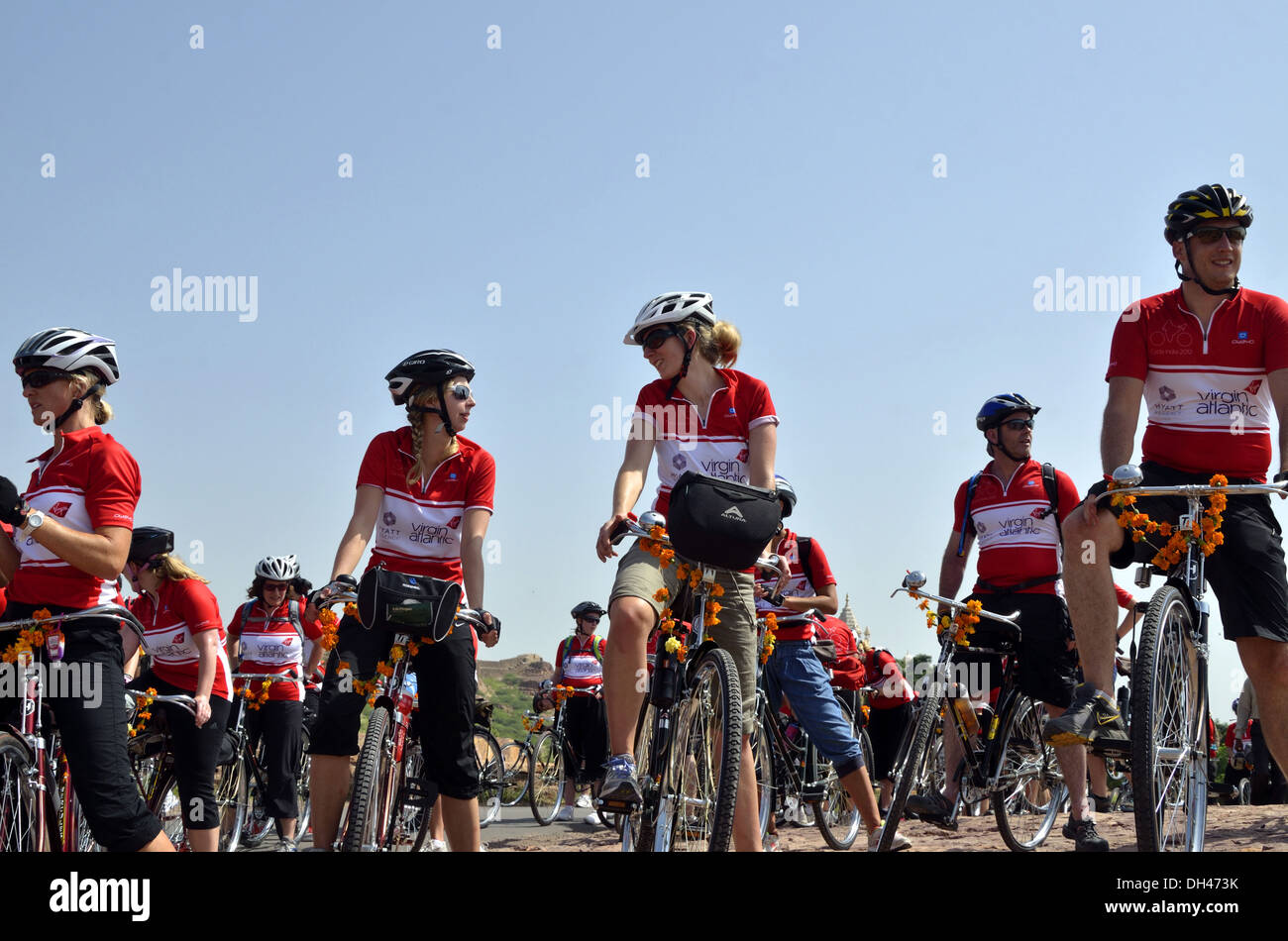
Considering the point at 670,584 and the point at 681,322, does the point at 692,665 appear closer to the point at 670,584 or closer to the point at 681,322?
the point at 670,584

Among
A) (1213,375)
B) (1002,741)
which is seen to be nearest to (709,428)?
(1213,375)

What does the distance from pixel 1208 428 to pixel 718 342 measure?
81.7 inches

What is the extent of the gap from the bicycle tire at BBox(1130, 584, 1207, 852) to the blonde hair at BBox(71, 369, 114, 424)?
13.8ft

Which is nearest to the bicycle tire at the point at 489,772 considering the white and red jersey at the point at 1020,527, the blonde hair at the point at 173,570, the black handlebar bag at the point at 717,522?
the blonde hair at the point at 173,570

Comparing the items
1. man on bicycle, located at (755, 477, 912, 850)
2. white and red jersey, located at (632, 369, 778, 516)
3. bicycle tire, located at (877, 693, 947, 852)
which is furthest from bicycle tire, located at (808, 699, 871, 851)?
white and red jersey, located at (632, 369, 778, 516)

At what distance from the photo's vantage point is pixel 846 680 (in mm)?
11305

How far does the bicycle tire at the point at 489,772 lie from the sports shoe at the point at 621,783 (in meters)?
8.77

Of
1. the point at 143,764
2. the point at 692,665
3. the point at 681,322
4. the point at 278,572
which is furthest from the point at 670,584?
the point at 278,572

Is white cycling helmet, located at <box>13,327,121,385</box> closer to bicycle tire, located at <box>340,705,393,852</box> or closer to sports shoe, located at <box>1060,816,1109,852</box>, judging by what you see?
bicycle tire, located at <box>340,705,393,852</box>

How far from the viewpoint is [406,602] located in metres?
5.84

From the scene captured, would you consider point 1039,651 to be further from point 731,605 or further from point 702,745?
point 702,745

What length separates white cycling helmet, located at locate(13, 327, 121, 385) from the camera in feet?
17.7

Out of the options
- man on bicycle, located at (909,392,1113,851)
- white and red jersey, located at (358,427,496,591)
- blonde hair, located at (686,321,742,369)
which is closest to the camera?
blonde hair, located at (686,321,742,369)
